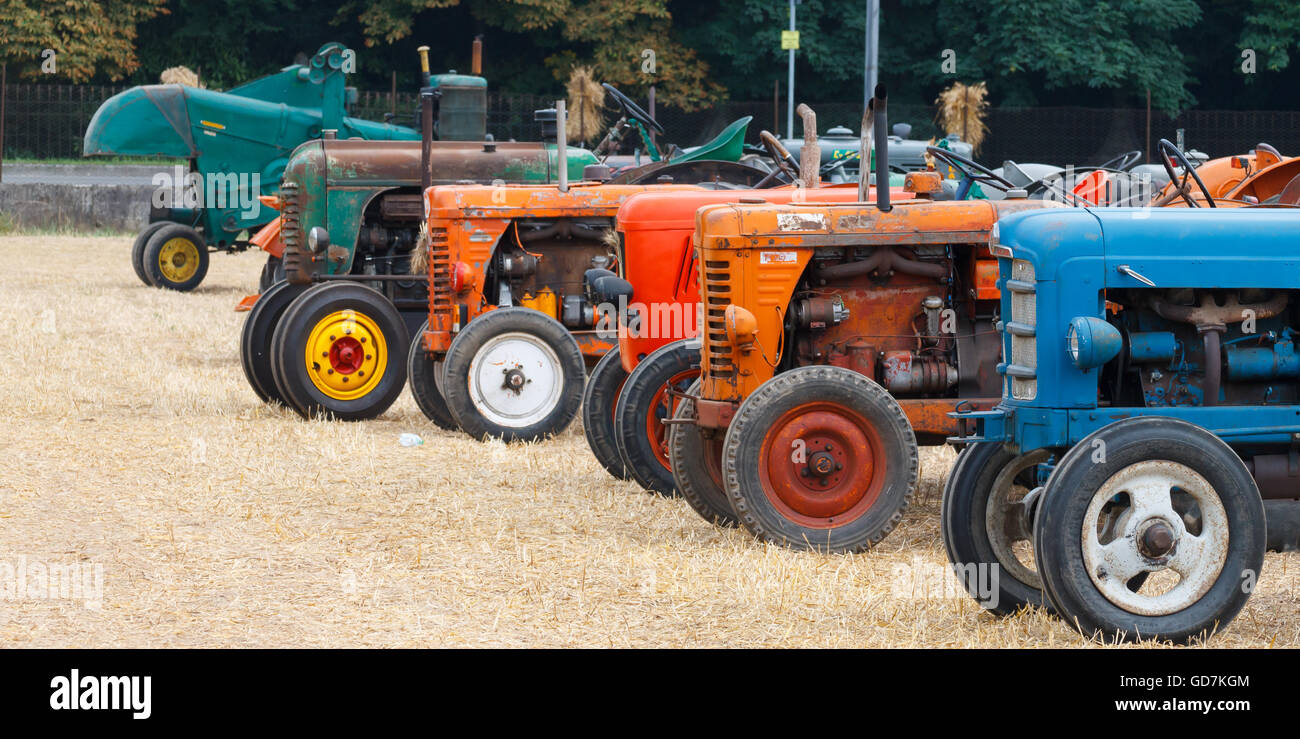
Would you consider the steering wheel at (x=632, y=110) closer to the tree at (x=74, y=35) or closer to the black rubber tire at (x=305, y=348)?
the black rubber tire at (x=305, y=348)

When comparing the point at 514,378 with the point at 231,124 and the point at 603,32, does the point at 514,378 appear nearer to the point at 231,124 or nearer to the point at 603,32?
the point at 231,124

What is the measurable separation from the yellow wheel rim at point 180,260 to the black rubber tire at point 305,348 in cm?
965

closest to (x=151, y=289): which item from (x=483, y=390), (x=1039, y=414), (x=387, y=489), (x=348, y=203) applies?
(x=348, y=203)

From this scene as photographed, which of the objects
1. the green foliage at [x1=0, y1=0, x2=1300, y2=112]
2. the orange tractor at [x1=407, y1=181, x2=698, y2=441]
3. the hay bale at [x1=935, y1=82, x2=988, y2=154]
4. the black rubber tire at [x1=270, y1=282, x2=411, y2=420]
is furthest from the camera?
the green foliage at [x1=0, y1=0, x2=1300, y2=112]

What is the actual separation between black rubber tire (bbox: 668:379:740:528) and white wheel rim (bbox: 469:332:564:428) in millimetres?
2529

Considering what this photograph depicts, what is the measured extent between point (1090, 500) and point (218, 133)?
1536cm

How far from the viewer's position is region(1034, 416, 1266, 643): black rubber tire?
4828 mm

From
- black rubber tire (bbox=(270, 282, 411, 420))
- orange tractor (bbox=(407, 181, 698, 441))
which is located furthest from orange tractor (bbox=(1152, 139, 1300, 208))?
black rubber tire (bbox=(270, 282, 411, 420))

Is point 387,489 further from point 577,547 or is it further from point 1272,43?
point 1272,43

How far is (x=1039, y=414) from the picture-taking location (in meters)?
5.15

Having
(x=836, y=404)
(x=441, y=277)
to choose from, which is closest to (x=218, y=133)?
(x=441, y=277)

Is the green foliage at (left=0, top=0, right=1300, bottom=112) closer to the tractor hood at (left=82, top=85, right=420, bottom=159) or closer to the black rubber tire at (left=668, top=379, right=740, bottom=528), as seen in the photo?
the tractor hood at (left=82, top=85, right=420, bottom=159)

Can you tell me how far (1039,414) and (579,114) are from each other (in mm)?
21024

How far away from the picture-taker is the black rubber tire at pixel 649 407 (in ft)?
24.5
